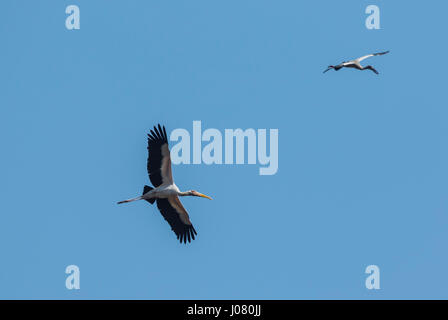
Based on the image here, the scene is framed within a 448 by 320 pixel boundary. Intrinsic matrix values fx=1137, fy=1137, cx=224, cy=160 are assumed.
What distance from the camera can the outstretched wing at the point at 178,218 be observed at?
1369 inches

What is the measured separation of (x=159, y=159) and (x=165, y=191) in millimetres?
1089

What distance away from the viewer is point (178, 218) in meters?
35.1

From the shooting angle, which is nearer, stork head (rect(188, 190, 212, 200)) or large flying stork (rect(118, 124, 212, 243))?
large flying stork (rect(118, 124, 212, 243))

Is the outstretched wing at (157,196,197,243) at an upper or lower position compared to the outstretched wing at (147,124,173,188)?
lower

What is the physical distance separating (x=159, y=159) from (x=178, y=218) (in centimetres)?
247

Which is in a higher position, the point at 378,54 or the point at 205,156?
the point at 378,54

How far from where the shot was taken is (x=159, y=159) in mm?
33469

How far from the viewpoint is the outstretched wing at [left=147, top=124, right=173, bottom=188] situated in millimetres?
33250

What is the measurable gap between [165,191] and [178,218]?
56.5 inches

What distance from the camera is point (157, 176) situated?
111ft

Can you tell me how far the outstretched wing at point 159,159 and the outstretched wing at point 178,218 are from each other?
41.2 inches
